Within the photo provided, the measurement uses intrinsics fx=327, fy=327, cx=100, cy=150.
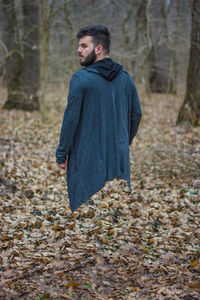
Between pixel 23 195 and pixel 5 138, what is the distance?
162 inches

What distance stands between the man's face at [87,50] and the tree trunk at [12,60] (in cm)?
1034

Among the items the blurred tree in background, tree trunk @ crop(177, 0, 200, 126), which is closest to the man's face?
the blurred tree in background

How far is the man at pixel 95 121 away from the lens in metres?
3.18

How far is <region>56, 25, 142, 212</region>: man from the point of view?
3.18 m

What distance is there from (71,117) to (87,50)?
2.27 feet

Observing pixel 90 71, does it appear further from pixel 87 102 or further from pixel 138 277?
pixel 138 277

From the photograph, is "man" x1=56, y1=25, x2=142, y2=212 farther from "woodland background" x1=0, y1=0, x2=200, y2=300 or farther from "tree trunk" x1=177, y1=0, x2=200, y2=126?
"tree trunk" x1=177, y1=0, x2=200, y2=126

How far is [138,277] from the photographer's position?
367 centimetres

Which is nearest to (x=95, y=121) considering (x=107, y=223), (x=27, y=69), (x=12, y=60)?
(x=107, y=223)

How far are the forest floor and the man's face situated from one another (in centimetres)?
233

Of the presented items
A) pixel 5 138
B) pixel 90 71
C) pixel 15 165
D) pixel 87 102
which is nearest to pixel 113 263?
pixel 87 102

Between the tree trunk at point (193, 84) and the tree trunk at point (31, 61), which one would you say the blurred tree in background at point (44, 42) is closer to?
the tree trunk at point (31, 61)

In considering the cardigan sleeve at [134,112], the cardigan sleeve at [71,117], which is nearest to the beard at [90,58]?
the cardigan sleeve at [71,117]

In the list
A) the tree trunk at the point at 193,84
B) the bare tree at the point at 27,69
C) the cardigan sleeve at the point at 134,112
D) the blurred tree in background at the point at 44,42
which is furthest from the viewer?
the bare tree at the point at 27,69
